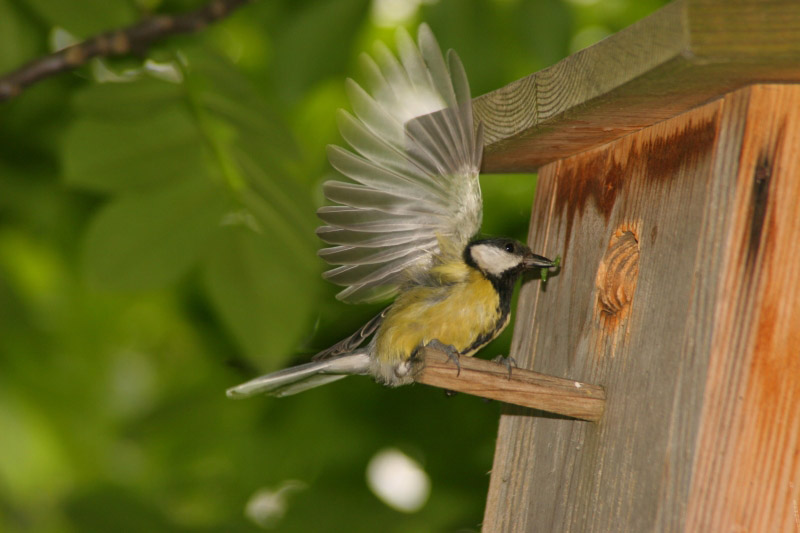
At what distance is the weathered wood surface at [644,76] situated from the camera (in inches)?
56.9

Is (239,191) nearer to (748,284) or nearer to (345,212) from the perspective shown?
(345,212)

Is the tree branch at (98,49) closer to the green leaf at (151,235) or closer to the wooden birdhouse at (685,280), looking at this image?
the green leaf at (151,235)

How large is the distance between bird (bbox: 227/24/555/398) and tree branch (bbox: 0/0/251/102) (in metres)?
0.41

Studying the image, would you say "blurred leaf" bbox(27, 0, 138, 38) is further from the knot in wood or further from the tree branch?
the knot in wood

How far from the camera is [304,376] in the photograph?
267 cm

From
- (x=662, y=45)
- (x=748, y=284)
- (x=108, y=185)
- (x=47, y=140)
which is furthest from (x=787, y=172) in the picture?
(x=47, y=140)

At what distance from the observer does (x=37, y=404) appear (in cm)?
363

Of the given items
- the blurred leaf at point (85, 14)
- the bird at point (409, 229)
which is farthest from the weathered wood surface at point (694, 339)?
the blurred leaf at point (85, 14)

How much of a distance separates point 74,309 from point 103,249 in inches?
93.9

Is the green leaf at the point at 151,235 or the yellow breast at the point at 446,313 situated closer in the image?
the green leaf at the point at 151,235

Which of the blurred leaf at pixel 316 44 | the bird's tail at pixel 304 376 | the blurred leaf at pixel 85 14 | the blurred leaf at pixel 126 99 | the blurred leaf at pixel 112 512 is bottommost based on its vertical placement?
the blurred leaf at pixel 112 512

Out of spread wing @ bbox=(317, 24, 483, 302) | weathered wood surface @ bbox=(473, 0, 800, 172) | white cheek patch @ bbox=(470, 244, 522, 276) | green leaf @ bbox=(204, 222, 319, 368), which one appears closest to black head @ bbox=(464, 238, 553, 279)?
white cheek patch @ bbox=(470, 244, 522, 276)

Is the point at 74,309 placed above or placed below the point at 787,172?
below

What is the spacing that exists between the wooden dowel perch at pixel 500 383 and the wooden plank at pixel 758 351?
1.13 ft
